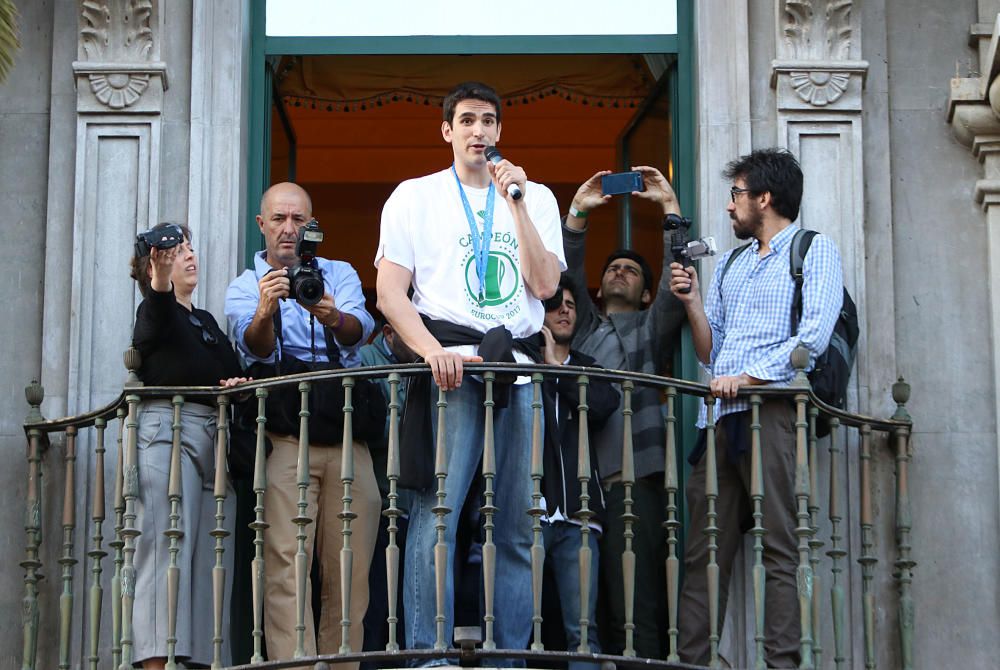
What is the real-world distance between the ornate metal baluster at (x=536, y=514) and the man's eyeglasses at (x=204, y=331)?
55.9 inches

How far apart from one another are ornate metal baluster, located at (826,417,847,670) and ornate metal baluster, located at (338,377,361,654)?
195 cm

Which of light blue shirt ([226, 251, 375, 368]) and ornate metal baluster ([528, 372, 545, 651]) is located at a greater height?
A: light blue shirt ([226, 251, 375, 368])

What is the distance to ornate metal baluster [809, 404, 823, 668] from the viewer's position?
986cm

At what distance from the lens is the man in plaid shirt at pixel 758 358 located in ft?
32.8

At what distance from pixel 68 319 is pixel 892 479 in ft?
11.9

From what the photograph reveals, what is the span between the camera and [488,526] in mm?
9500

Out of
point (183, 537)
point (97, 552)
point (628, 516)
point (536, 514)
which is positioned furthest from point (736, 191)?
point (97, 552)

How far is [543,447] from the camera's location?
9.95 m

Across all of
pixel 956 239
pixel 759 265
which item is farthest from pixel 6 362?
pixel 956 239

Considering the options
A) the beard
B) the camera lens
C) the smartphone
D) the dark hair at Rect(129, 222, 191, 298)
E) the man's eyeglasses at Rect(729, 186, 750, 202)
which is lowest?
the camera lens

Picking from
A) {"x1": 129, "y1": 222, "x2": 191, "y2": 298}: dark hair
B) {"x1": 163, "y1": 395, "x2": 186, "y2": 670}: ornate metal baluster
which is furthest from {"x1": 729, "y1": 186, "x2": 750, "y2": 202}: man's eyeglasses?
{"x1": 163, "y1": 395, "x2": 186, "y2": 670}: ornate metal baluster

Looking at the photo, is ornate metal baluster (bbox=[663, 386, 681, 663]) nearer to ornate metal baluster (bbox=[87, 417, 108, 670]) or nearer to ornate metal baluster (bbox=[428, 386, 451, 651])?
ornate metal baluster (bbox=[428, 386, 451, 651])

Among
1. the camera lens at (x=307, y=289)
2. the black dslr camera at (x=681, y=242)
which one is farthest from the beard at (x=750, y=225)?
the camera lens at (x=307, y=289)

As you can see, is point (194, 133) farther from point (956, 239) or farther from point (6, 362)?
point (956, 239)
